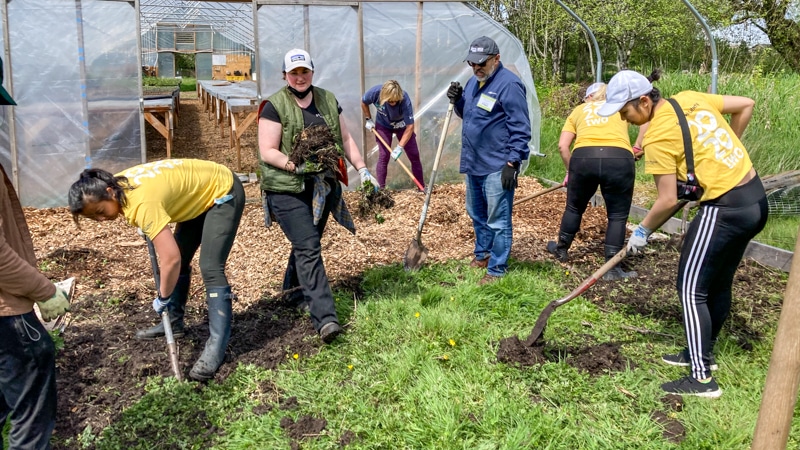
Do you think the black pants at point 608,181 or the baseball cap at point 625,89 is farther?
the black pants at point 608,181

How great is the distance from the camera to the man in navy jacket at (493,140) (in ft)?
14.9

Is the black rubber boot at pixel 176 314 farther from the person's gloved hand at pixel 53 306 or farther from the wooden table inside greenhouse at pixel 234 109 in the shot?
the wooden table inside greenhouse at pixel 234 109

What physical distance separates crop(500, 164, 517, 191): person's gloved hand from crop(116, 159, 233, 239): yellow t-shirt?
6.74 ft

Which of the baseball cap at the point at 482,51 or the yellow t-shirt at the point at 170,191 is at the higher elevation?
the baseball cap at the point at 482,51

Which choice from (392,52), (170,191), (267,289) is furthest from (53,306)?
(392,52)

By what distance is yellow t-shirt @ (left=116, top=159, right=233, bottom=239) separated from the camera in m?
2.99

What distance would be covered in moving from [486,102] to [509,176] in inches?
23.7

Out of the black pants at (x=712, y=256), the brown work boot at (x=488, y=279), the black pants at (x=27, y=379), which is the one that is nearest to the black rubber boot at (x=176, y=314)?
the black pants at (x=27, y=379)

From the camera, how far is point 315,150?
12.5ft

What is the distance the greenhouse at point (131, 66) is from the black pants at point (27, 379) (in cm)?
540

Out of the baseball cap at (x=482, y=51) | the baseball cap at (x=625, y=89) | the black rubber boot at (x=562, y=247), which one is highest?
the baseball cap at (x=482, y=51)

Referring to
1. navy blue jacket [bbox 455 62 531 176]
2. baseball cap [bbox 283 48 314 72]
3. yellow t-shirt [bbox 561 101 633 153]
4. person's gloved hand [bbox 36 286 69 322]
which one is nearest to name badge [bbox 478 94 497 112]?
navy blue jacket [bbox 455 62 531 176]

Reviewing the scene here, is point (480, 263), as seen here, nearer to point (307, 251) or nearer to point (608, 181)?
point (608, 181)

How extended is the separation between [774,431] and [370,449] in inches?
68.2
